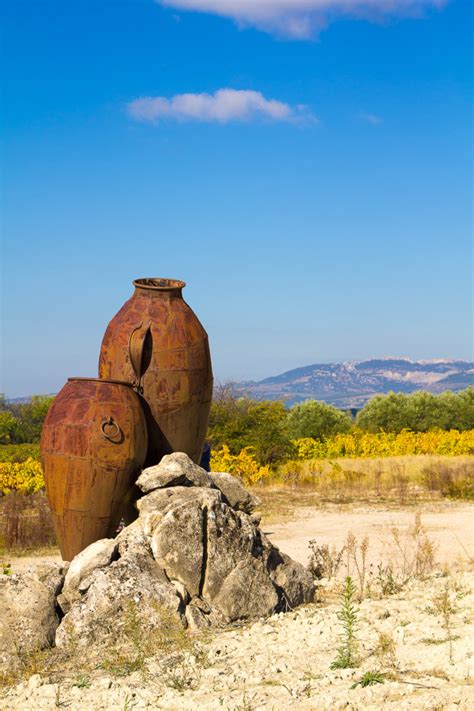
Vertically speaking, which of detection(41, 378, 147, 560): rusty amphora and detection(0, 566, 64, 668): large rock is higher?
detection(41, 378, 147, 560): rusty amphora

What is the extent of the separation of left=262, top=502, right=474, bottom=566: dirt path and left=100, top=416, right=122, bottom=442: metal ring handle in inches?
137

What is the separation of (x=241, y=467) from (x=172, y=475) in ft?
34.2

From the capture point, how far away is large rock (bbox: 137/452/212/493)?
7.93 metres

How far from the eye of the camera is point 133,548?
719 cm

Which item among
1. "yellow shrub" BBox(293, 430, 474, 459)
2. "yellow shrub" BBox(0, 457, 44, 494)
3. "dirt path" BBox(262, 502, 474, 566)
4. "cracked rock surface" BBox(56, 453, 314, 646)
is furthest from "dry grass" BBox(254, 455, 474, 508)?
"cracked rock surface" BBox(56, 453, 314, 646)

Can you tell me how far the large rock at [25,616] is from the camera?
6.57 meters

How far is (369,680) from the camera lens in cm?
525

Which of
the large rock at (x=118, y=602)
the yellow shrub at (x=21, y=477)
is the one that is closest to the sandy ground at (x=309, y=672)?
the large rock at (x=118, y=602)

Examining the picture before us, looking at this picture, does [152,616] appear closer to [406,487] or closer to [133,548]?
[133,548]

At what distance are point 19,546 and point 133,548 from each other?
5226mm

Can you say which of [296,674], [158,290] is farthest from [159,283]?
[296,674]

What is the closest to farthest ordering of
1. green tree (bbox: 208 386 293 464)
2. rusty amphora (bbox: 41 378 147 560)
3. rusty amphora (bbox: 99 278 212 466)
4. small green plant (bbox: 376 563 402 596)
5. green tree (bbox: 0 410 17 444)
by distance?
small green plant (bbox: 376 563 402 596) → rusty amphora (bbox: 41 378 147 560) → rusty amphora (bbox: 99 278 212 466) → green tree (bbox: 208 386 293 464) → green tree (bbox: 0 410 17 444)

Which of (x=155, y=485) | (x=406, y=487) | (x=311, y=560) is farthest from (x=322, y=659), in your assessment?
(x=406, y=487)

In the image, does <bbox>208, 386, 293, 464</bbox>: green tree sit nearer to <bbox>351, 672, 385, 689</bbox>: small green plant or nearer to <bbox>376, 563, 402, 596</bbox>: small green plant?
<bbox>376, 563, 402, 596</bbox>: small green plant
